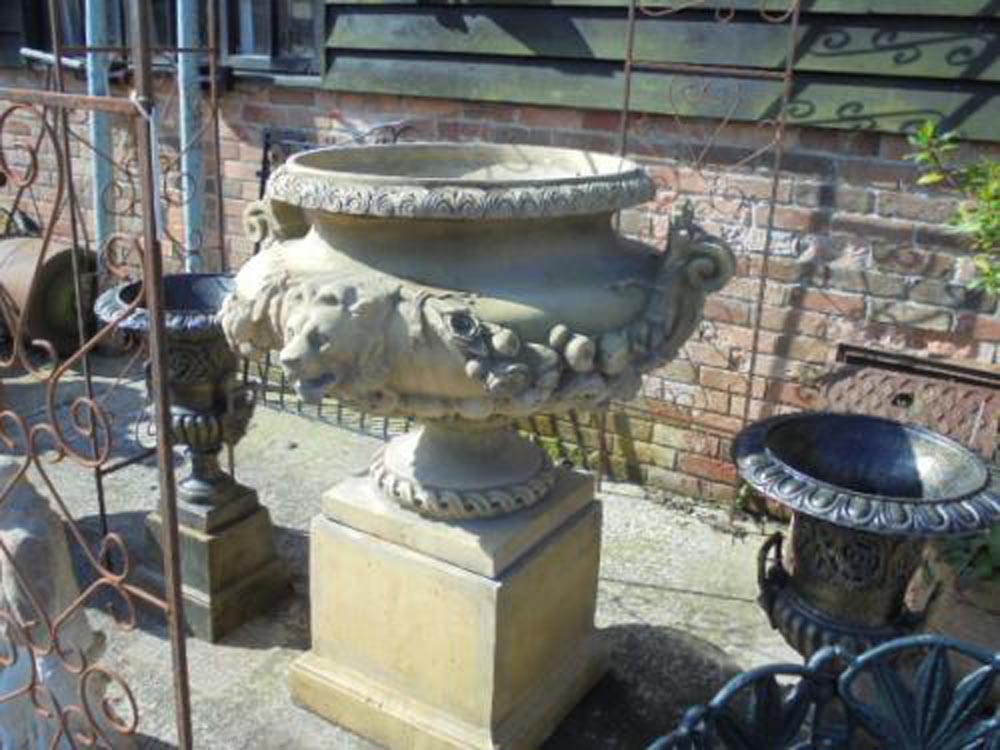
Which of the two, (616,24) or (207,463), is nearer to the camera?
(207,463)

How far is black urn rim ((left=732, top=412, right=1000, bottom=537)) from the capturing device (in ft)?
5.80

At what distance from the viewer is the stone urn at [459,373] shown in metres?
1.66

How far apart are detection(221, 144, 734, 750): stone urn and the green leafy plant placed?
3.36 feet

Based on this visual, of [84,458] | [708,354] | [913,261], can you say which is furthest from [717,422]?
[84,458]

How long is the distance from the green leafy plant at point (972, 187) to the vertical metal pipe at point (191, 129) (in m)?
2.80

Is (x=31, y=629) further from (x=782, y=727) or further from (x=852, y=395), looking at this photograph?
(x=852, y=395)

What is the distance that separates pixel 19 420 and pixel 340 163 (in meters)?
0.89

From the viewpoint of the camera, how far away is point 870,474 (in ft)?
6.96

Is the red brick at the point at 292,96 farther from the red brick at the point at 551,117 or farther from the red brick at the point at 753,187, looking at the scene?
the red brick at the point at 753,187

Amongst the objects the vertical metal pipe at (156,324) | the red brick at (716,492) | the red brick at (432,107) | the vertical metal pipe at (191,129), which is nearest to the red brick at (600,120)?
the red brick at (432,107)

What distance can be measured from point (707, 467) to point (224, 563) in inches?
69.0

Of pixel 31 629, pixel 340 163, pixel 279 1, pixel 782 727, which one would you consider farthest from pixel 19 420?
pixel 279 1

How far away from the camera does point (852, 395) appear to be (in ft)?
9.68

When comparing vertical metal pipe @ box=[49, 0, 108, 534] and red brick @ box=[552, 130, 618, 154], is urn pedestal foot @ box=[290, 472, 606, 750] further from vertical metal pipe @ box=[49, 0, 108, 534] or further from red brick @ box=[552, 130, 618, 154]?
red brick @ box=[552, 130, 618, 154]
